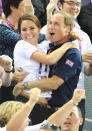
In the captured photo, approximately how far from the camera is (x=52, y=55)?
5.05 m

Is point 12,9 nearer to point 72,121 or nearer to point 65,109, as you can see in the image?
point 72,121

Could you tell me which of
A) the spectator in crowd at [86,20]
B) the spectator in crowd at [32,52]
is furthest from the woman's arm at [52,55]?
the spectator in crowd at [86,20]

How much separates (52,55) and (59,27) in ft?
1.21

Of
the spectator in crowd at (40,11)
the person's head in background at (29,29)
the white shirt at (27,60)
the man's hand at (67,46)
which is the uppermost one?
the spectator in crowd at (40,11)

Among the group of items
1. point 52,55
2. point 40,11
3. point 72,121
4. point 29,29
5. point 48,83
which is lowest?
point 72,121

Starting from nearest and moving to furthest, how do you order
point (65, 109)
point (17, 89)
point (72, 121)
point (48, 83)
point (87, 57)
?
point (65, 109), point (72, 121), point (48, 83), point (17, 89), point (87, 57)

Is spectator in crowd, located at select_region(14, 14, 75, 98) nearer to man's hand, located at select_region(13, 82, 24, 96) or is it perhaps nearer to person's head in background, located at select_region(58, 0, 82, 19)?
man's hand, located at select_region(13, 82, 24, 96)

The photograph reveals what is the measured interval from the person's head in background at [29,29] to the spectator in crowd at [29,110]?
890mm

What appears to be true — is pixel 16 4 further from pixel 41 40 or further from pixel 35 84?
pixel 35 84

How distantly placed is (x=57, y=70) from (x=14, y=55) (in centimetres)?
51

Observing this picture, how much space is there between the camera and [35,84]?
5094 millimetres

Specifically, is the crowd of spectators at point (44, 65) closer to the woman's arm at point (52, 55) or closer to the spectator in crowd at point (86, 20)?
the woman's arm at point (52, 55)

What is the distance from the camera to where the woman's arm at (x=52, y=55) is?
5047 millimetres

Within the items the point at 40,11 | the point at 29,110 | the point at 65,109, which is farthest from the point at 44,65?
the point at 40,11
